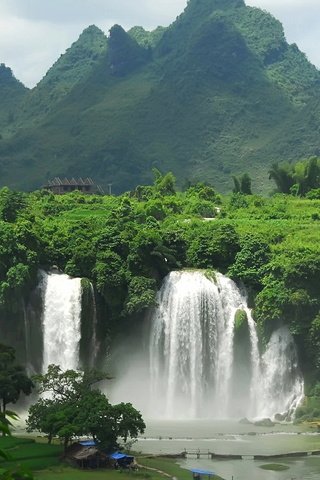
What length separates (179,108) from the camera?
493ft

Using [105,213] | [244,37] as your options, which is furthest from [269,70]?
[105,213]

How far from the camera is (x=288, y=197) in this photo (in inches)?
3073

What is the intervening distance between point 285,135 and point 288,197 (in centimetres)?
6162

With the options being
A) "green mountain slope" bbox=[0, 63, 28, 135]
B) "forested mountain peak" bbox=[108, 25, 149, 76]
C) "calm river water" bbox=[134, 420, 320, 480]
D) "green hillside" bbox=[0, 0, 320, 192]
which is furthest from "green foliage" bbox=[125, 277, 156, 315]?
"forested mountain peak" bbox=[108, 25, 149, 76]

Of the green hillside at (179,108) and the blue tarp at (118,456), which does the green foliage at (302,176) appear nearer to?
the green hillside at (179,108)

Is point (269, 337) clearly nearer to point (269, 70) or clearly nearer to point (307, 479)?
point (307, 479)

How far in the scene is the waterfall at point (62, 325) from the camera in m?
50.0

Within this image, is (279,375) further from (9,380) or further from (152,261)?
(9,380)

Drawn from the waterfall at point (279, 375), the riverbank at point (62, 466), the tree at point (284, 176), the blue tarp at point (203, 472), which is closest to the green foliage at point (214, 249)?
the waterfall at point (279, 375)

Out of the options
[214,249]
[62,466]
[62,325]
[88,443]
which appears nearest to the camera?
[62,466]

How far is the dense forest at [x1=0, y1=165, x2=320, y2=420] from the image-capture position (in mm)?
49094

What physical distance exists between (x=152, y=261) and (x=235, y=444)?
50.4ft

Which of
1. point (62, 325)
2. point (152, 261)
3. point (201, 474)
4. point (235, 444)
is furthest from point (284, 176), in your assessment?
point (201, 474)

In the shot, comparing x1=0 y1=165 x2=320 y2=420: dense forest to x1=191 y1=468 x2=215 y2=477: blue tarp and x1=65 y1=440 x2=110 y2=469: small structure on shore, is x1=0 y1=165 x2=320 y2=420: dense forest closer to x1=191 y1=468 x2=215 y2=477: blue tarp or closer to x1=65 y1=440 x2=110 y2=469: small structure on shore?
x1=65 y1=440 x2=110 y2=469: small structure on shore
